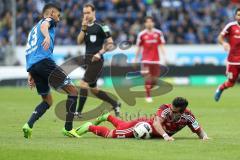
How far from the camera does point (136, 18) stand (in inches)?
1453

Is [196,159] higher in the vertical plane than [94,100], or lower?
higher

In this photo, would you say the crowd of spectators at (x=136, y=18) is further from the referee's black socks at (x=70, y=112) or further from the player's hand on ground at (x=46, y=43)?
the player's hand on ground at (x=46, y=43)

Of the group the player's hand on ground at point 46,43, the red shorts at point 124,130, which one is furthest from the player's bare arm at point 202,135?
the player's hand on ground at point 46,43

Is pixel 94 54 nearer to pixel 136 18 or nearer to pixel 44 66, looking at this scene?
pixel 44 66

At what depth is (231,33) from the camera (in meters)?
20.7

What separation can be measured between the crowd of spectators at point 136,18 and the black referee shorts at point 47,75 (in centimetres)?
2261

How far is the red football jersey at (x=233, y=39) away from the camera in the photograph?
67.4 feet

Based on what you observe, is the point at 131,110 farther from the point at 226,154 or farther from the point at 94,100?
the point at 226,154

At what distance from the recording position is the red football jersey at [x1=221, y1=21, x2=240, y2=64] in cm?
2053

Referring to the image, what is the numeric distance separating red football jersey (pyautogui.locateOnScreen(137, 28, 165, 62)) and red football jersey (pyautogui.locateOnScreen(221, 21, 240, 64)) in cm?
426

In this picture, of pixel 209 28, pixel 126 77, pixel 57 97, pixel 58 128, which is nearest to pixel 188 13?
pixel 209 28

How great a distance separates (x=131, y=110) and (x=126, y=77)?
13.7 metres

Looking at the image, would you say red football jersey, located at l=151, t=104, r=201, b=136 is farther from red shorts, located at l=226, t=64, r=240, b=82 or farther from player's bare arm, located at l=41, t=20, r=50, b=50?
red shorts, located at l=226, t=64, r=240, b=82

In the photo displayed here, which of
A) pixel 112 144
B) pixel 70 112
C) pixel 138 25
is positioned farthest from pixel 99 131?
pixel 138 25
